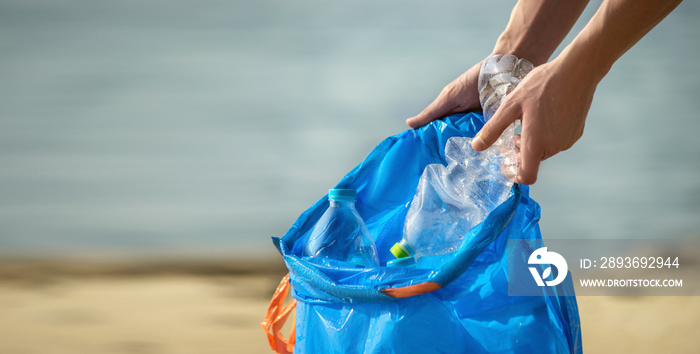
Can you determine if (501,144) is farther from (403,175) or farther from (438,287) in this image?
(438,287)

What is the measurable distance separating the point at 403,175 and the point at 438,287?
0.37 m

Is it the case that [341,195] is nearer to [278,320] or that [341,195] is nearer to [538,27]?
[278,320]

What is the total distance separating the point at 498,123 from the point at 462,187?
18 centimetres

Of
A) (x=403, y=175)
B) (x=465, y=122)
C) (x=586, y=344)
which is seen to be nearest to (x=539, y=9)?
(x=465, y=122)

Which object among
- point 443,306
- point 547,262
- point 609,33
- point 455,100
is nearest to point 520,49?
point 455,100

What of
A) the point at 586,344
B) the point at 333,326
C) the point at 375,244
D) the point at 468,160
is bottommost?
the point at 586,344

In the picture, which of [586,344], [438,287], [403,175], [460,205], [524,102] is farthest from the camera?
[586,344]

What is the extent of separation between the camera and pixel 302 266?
833mm

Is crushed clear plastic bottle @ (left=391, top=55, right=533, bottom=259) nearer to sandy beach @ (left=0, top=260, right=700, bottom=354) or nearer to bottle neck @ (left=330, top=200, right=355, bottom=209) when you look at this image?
bottle neck @ (left=330, top=200, right=355, bottom=209)

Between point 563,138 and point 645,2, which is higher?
point 645,2

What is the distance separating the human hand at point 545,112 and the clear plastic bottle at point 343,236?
27 centimetres

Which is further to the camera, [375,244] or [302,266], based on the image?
[375,244]

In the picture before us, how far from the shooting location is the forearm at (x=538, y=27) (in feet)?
3.47

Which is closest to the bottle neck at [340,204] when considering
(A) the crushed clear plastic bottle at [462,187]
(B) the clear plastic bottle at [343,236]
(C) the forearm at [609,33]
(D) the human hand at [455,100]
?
(B) the clear plastic bottle at [343,236]
